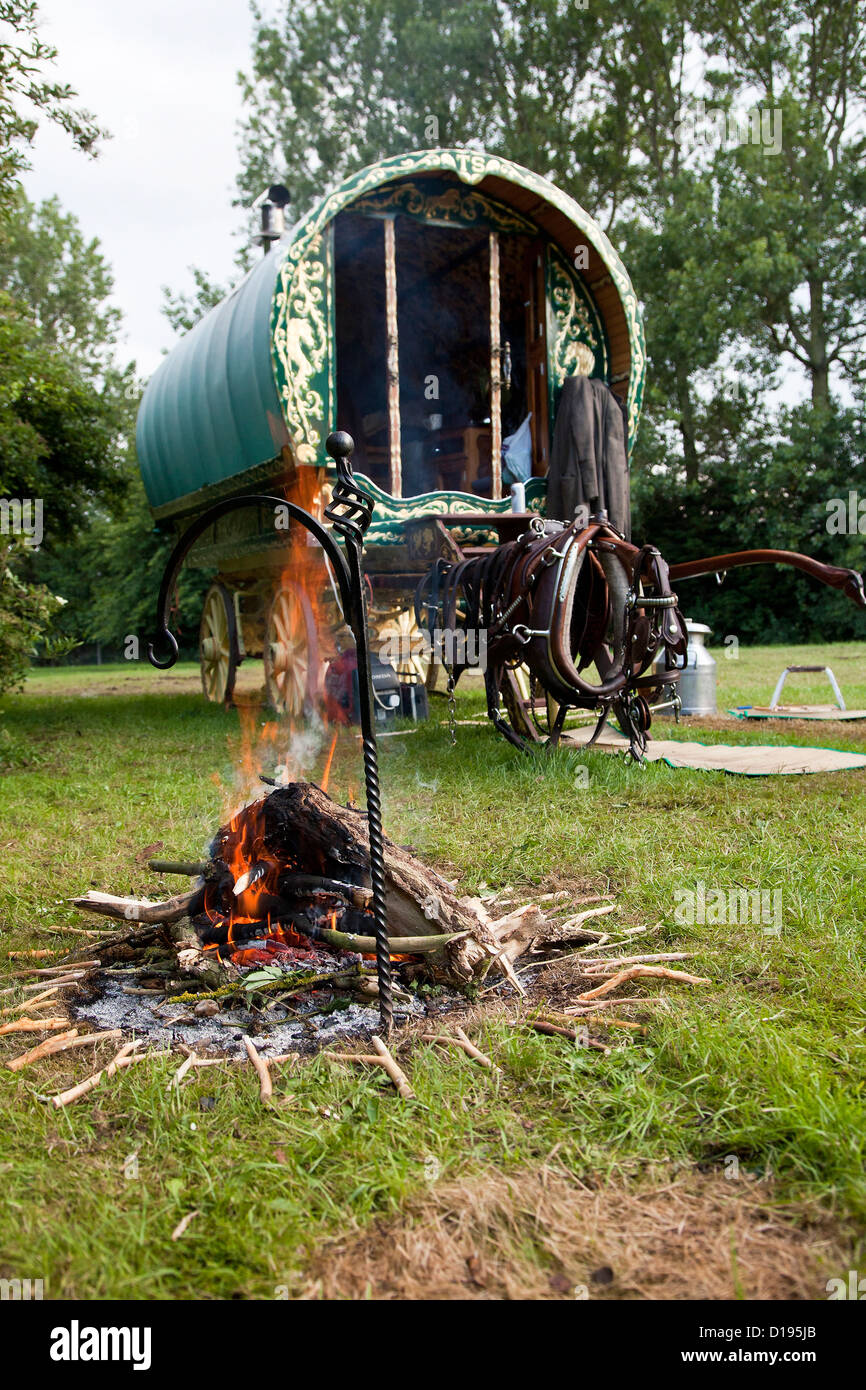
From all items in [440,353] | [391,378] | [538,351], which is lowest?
[391,378]

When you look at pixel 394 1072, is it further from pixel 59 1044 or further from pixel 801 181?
pixel 801 181

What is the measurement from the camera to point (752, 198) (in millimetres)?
20828

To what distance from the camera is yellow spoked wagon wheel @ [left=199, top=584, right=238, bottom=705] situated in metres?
10.2

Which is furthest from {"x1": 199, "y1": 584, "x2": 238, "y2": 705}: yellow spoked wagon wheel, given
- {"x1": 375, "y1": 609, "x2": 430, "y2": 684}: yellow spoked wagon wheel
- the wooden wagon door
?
the wooden wagon door

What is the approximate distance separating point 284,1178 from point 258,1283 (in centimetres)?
28

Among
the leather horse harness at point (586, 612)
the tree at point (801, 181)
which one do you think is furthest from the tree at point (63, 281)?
the leather horse harness at point (586, 612)

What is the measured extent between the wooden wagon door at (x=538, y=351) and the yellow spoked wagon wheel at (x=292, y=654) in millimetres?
2327

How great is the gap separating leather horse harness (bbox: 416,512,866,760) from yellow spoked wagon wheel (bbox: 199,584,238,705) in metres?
4.51

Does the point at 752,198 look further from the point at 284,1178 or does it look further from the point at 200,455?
the point at 284,1178

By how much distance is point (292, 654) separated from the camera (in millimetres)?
Answer: 8320

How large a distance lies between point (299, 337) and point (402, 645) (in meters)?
2.97

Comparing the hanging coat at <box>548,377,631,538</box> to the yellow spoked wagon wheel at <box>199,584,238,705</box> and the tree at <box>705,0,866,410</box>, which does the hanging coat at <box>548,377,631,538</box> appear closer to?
the yellow spoked wagon wheel at <box>199,584,238,705</box>

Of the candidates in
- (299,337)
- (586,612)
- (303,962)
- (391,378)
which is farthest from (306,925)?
(391,378)

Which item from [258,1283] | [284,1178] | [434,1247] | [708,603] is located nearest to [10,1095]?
[284,1178]
